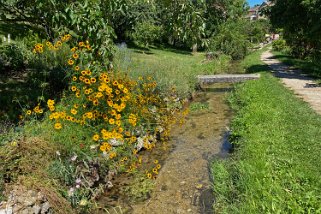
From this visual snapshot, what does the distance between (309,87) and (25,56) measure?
35.9ft

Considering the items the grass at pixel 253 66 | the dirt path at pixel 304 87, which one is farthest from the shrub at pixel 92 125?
the grass at pixel 253 66

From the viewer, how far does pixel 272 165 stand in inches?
210

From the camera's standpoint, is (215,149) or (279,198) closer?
(279,198)

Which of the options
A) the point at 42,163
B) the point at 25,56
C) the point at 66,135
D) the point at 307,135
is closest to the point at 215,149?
the point at 307,135

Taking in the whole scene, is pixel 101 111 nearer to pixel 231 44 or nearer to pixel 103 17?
pixel 103 17

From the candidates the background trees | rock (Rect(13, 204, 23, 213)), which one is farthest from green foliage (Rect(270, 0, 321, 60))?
rock (Rect(13, 204, 23, 213))

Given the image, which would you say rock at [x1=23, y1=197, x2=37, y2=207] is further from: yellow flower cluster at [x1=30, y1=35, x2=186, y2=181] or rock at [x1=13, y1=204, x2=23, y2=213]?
yellow flower cluster at [x1=30, y1=35, x2=186, y2=181]

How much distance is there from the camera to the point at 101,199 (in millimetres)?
5285

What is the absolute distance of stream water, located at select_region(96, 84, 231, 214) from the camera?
5.13 metres

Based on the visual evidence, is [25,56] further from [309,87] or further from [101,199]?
[309,87]

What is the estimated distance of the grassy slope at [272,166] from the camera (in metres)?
4.29

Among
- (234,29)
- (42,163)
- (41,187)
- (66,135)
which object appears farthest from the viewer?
(234,29)

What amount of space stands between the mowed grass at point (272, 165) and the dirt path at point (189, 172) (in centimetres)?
29

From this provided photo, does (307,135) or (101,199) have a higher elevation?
(307,135)
